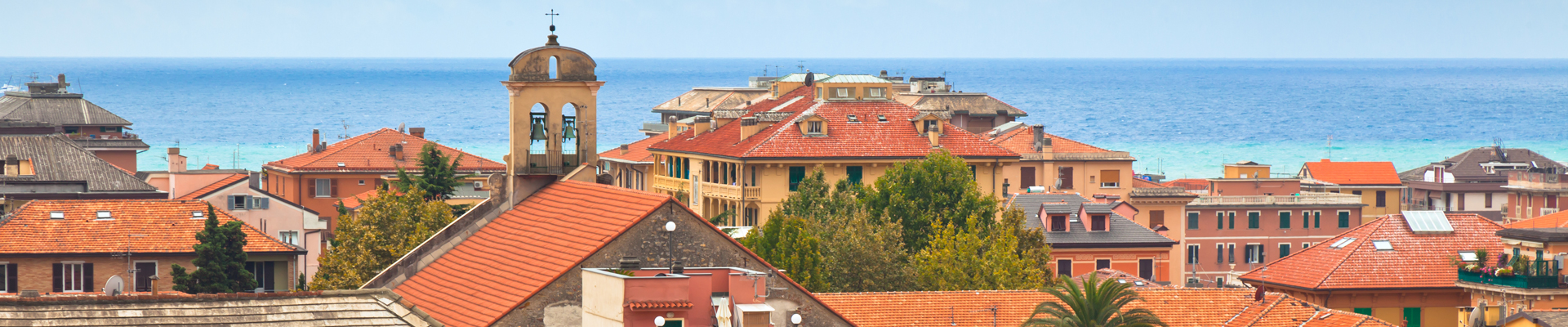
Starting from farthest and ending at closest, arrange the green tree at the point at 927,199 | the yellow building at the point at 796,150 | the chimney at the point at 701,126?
the chimney at the point at 701,126
the yellow building at the point at 796,150
the green tree at the point at 927,199

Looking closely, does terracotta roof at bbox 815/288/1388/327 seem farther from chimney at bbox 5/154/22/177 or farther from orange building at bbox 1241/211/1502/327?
chimney at bbox 5/154/22/177

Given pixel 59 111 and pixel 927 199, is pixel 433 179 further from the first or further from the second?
pixel 59 111

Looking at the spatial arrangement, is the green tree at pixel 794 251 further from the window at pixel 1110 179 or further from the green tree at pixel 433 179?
the window at pixel 1110 179

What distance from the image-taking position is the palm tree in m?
33.3

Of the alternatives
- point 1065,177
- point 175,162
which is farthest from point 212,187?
point 1065,177

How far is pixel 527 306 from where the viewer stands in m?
26.7

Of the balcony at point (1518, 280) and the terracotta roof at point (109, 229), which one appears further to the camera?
the terracotta roof at point (109, 229)

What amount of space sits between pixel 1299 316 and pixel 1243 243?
56338 millimetres

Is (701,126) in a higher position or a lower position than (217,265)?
higher

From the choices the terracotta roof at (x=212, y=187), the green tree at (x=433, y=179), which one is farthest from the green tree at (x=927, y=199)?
the terracotta roof at (x=212, y=187)

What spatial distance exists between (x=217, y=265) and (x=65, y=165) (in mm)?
25217

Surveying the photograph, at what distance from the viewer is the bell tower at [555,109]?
32.4 m

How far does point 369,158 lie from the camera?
3856 inches

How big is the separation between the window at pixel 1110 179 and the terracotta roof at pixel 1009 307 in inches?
2326
